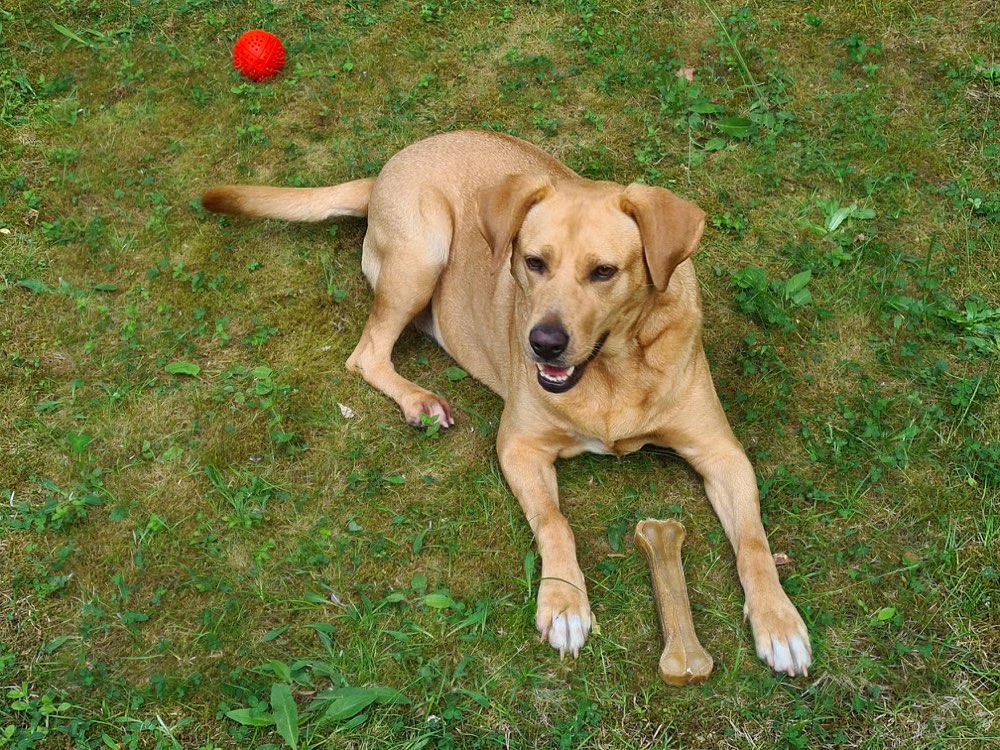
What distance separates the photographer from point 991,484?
4051 millimetres

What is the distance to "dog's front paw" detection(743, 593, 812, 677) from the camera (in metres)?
3.45

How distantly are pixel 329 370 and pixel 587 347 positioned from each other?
1.77 meters

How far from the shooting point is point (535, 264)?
12.4ft

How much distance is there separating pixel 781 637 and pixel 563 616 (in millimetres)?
814

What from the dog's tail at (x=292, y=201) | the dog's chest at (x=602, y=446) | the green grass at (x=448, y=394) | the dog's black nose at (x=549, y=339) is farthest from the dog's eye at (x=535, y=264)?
the dog's tail at (x=292, y=201)

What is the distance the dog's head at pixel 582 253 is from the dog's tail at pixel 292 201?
1.65 metres

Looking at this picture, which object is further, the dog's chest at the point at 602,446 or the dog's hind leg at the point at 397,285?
the dog's hind leg at the point at 397,285

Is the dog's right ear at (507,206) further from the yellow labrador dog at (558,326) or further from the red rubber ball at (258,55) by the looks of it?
the red rubber ball at (258,55)

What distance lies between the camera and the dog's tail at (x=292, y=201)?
16.9 ft

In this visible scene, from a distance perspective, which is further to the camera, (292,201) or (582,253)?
(292,201)

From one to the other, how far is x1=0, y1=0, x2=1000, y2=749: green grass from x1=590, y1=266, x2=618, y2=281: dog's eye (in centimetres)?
105

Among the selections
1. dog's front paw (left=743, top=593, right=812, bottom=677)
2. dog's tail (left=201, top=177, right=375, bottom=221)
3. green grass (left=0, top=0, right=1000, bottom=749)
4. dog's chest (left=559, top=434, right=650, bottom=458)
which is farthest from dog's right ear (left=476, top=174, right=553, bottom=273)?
dog's front paw (left=743, top=593, right=812, bottom=677)

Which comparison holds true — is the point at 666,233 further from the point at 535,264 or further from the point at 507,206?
the point at 507,206

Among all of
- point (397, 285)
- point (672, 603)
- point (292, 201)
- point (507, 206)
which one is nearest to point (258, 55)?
point (292, 201)
